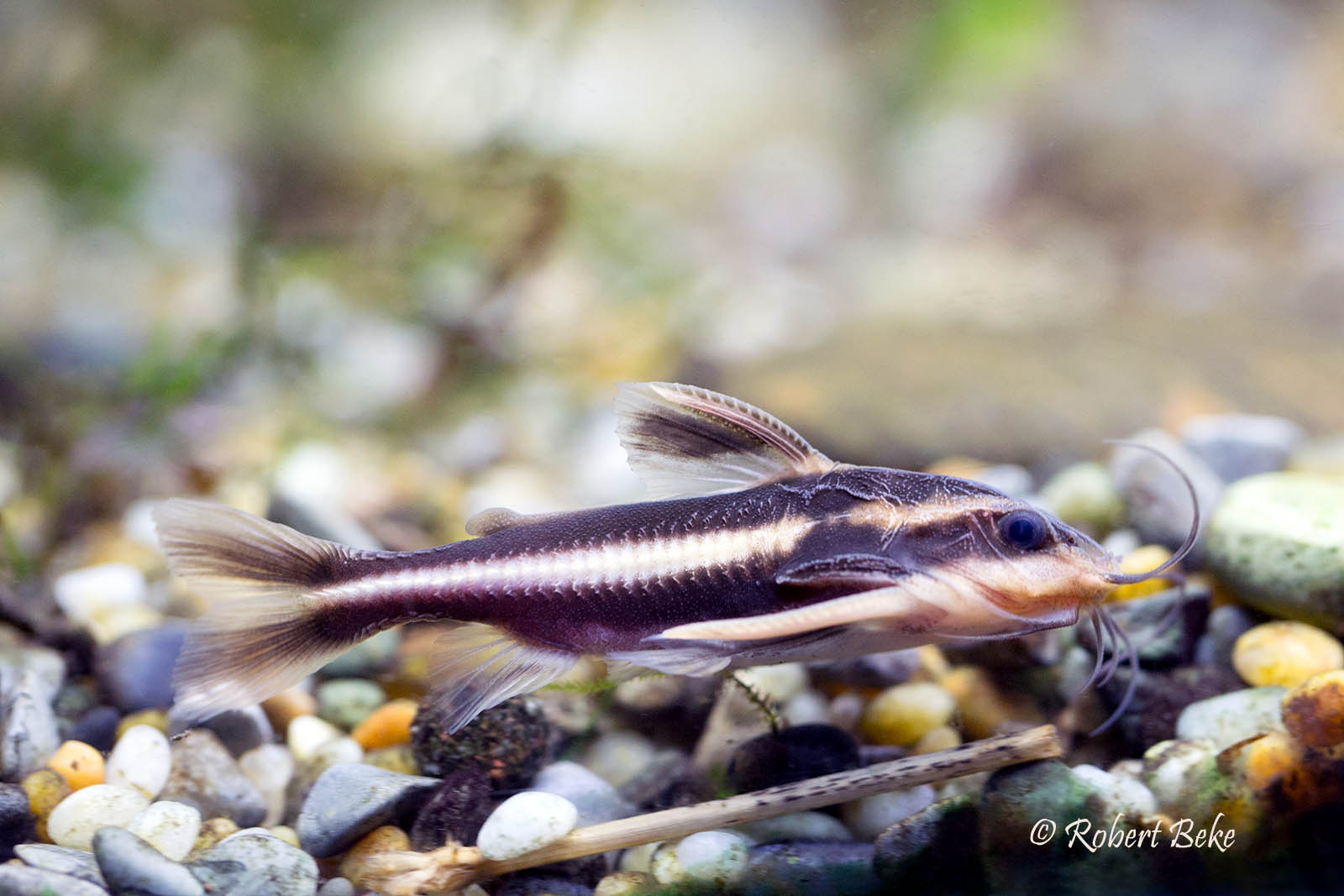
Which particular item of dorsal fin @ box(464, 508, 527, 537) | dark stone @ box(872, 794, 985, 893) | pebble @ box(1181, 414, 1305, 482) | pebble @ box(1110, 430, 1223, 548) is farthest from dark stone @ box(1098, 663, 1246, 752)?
dorsal fin @ box(464, 508, 527, 537)

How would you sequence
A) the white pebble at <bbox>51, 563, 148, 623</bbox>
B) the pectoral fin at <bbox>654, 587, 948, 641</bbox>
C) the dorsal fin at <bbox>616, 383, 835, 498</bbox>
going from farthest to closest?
the white pebble at <bbox>51, 563, 148, 623</bbox>, the dorsal fin at <bbox>616, 383, 835, 498</bbox>, the pectoral fin at <bbox>654, 587, 948, 641</bbox>

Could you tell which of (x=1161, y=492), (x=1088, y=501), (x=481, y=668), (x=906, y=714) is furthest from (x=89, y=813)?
(x=1161, y=492)

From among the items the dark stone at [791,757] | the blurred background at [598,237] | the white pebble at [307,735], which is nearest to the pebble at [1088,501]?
the blurred background at [598,237]

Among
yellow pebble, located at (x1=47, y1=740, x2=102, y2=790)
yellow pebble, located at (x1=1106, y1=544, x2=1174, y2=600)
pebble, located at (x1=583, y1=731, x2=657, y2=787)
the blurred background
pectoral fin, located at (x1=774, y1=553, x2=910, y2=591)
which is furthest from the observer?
the blurred background

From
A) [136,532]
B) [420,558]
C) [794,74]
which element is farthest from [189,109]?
[420,558]

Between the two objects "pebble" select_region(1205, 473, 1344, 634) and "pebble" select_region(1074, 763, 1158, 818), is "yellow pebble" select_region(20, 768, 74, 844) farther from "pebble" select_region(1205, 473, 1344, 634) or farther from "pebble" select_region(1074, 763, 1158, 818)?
"pebble" select_region(1205, 473, 1344, 634)

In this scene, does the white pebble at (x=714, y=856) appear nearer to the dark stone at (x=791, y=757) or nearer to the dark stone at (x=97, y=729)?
the dark stone at (x=791, y=757)

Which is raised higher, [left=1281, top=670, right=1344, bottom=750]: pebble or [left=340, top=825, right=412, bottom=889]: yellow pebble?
[left=1281, top=670, right=1344, bottom=750]: pebble
